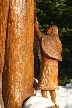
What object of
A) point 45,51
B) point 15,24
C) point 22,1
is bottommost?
point 45,51

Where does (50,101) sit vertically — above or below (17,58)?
below

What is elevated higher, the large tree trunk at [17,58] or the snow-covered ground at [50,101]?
the large tree trunk at [17,58]

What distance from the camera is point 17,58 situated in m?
6.43

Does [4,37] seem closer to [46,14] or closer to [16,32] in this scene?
[16,32]

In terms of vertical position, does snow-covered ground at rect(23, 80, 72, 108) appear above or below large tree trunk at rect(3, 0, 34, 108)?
below

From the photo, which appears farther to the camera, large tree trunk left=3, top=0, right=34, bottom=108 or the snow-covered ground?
large tree trunk left=3, top=0, right=34, bottom=108

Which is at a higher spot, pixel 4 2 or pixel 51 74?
pixel 4 2

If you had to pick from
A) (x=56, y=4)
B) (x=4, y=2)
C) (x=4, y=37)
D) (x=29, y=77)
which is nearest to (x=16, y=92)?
(x=29, y=77)

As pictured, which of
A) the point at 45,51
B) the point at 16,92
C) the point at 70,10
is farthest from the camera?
the point at 70,10

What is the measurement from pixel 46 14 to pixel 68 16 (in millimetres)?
1414

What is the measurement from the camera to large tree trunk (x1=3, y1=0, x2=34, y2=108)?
6.41 m

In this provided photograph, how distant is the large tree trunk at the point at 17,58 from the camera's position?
6.41 m

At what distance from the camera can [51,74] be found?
713 cm

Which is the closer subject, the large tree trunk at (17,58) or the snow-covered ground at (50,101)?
the snow-covered ground at (50,101)
